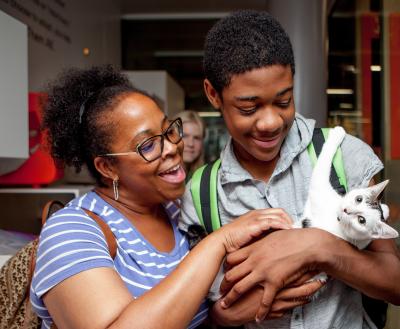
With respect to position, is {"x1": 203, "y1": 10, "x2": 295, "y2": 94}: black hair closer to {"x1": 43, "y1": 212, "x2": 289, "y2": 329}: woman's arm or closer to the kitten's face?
the kitten's face

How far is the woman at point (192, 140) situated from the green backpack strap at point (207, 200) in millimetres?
2319

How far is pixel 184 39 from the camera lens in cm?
645

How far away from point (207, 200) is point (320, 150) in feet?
1.14

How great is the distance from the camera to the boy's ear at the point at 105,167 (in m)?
1.42

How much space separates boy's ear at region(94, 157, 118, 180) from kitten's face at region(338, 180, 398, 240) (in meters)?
0.69

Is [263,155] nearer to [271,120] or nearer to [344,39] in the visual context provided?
[271,120]

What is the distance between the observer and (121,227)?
1.34 metres

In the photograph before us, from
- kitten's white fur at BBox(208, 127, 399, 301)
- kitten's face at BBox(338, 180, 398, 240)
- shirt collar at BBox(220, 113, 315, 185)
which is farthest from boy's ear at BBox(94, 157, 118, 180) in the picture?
kitten's face at BBox(338, 180, 398, 240)

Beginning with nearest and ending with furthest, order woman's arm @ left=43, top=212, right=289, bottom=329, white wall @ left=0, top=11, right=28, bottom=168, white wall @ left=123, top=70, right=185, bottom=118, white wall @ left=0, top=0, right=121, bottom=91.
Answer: woman's arm @ left=43, top=212, right=289, bottom=329
white wall @ left=0, top=11, right=28, bottom=168
white wall @ left=0, top=0, right=121, bottom=91
white wall @ left=123, top=70, right=185, bottom=118

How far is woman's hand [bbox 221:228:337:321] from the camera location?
3.73 feet

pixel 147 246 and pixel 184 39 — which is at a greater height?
pixel 184 39

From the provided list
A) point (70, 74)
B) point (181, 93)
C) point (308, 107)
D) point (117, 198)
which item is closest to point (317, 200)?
point (117, 198)

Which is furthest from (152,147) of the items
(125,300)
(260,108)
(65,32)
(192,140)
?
(65,32)

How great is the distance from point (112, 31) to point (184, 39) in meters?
1.06
